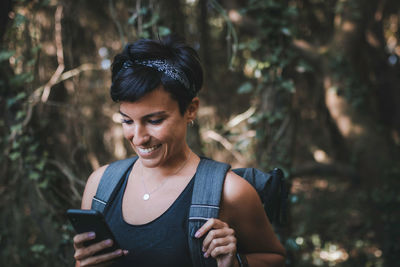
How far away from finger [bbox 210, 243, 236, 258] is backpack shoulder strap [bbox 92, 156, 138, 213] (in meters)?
0.57

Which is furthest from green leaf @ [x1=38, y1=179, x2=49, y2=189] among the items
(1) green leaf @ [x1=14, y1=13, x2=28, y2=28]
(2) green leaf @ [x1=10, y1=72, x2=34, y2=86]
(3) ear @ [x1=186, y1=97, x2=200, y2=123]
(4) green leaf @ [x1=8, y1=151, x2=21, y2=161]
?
(3) ear @ [x1=186, y1=97, x2=200, y2=123]

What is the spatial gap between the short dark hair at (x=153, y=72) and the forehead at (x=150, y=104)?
0.02 meters

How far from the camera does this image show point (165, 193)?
1583mm

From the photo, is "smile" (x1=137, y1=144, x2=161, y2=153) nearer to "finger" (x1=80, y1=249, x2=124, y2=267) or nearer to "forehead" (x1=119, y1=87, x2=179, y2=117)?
"forehead" (x1=119, y1=87, x2=179, y2=117)

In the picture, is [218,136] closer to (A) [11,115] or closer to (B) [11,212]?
(A) [11,115]

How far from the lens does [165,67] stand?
1.47 m

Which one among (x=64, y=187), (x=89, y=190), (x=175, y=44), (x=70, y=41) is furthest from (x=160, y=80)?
(x=70, y=41)

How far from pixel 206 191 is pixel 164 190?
0.83 ft

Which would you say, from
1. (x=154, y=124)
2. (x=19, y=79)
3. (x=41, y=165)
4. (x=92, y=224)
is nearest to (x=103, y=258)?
(x=92, y=224)

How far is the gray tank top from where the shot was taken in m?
1.43

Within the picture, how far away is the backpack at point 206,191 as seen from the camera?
A: 138cm

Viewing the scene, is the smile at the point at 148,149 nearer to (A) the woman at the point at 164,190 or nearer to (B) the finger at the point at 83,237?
(A) the woman at the point at 164,190

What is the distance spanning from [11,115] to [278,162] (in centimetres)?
213

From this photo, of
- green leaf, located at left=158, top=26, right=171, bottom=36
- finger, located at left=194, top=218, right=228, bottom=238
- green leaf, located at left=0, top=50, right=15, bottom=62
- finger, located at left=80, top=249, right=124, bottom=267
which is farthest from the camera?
green leaf, located at left=0, top=50, right=15, bottom=62
